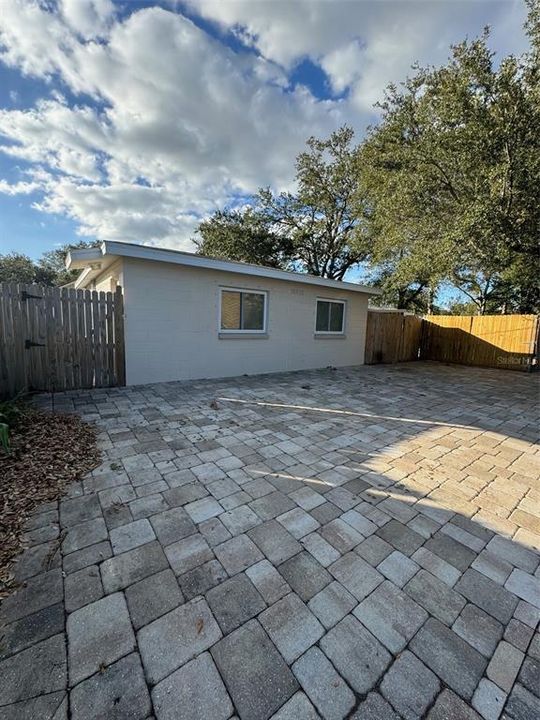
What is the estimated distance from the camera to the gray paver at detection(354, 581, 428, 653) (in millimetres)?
1391

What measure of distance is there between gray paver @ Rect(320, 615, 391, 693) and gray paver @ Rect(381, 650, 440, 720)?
0.13 feet

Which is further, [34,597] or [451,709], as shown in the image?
[34,597]

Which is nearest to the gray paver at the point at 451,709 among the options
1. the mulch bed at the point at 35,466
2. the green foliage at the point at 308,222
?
the mulch bed at the point at 35,466

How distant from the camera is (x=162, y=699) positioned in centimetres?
112

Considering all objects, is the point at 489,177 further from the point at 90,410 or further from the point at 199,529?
the point at 90,410

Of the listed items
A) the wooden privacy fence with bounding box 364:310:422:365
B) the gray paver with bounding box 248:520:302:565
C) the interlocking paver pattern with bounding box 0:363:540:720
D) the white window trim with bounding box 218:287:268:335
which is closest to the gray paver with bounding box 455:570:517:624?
the interlocking paver pattern with bounding box 0:363:540:720

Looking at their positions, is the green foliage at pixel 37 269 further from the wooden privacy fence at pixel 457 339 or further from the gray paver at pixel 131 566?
the gray paver at pixel 131 566

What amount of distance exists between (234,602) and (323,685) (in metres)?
0.52

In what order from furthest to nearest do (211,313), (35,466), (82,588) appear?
(211,313) → (35,466) → (82,588)

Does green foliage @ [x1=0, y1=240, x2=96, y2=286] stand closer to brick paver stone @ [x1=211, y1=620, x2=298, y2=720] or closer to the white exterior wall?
the white exterior wall

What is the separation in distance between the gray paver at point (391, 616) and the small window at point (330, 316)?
7243 millimetres

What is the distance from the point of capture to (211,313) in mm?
6496

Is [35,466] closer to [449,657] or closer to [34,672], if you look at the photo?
[34,672]

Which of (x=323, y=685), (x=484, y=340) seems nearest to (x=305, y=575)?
(x=323, y=685)
